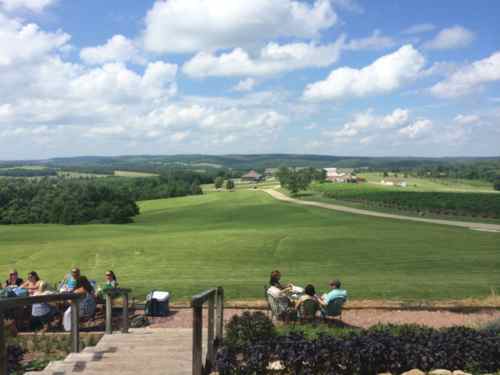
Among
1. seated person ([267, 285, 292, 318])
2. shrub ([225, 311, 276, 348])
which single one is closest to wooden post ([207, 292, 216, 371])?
shrub ([225, 311, 276, 348])

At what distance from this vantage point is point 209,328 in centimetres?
705

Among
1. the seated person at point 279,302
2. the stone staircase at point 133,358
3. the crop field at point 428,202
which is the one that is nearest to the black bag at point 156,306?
the seated person at point 279,302

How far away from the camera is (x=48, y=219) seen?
84625 mm

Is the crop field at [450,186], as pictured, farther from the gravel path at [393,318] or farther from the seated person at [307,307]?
the seated person at [307,307]

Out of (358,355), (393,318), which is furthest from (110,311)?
(393,318)

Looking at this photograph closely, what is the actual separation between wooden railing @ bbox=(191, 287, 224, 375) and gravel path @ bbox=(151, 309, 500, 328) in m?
3.09

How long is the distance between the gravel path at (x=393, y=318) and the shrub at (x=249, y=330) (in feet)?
10.5

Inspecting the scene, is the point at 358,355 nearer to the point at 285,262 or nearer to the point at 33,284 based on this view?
the point at 33,284

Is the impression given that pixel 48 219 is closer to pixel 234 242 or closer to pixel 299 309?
pixel 234 242

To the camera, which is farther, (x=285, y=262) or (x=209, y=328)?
(x=285, y=262)

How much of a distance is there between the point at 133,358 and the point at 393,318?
6.61 m

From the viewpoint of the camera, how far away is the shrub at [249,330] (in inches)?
286

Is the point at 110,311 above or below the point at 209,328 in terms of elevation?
below

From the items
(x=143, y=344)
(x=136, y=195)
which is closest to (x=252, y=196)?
(x=136, y=195)
